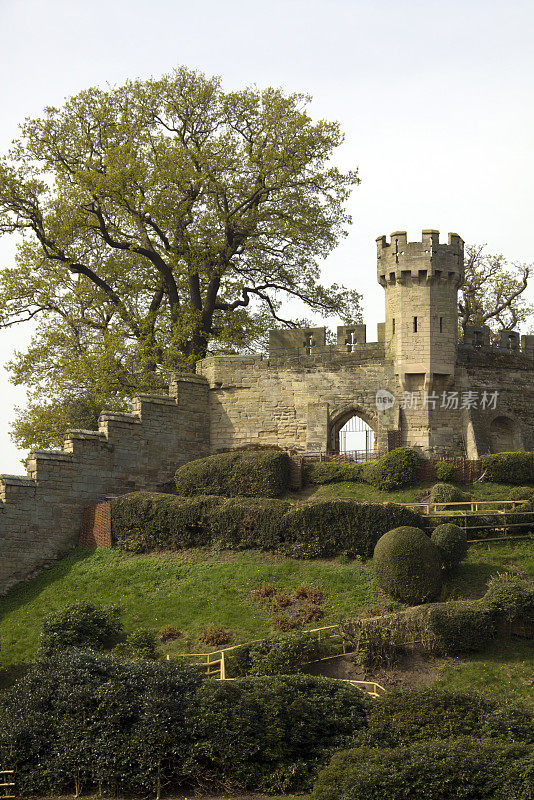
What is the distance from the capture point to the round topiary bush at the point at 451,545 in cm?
2569

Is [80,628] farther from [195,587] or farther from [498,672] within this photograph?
[498,672]

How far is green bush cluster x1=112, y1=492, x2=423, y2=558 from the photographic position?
27.2m

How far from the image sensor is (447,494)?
2920 centimetres

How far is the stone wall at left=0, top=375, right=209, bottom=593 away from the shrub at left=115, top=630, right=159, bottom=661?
683 centimetres

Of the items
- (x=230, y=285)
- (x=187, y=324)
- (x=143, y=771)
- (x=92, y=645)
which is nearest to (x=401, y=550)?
(x=92, y=645)

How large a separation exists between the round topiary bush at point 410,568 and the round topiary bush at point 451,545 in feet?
1.41

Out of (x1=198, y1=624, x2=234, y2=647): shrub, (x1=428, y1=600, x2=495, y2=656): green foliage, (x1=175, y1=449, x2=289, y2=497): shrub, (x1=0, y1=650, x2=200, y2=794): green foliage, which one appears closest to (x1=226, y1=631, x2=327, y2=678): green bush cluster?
(x1=198, y1=624, x2=234, y2=647): shrub

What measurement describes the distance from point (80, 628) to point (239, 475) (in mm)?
8461

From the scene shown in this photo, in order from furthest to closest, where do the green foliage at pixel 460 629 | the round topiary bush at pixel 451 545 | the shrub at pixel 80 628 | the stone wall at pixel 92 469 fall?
the stone wall at pixel 92 469
the round topiary bush at pixel 451 545
the shrub at pixel 80 628
the green foliage at pixel 460 629

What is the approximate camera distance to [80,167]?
129 feet

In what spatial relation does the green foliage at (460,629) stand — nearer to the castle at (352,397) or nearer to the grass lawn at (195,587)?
the grass lawn at (195,587)

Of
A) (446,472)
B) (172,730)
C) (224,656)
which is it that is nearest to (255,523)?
(224,656)

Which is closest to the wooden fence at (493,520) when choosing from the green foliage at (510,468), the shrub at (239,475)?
the green foliage at (510,468)

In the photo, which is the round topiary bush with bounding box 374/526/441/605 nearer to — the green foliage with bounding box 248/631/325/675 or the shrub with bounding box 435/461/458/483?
the green foliage with bounding box 248/631/325/675
